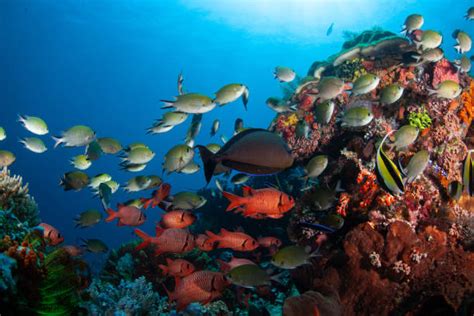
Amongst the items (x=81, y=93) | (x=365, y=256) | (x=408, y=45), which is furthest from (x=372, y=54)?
(x=81, y=93)

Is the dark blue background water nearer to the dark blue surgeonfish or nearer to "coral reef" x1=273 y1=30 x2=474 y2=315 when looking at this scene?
"coral reef" x1=273 y1=30 x2=474 y2=315

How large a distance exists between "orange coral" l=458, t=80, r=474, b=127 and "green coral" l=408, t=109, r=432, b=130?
914 mm

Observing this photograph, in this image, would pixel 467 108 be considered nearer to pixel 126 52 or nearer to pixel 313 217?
pixel 313 217

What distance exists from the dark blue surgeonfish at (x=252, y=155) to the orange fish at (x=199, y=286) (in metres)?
2.74

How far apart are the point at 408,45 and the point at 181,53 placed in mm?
81083

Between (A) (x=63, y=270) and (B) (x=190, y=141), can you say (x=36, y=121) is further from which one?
(A) (x=63, y=270)

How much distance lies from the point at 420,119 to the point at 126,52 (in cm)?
8392

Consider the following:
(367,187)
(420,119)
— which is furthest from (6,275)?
(420,119)

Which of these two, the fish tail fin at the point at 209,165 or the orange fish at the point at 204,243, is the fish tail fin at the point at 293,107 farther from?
the fish tail fin at the point at 209,165

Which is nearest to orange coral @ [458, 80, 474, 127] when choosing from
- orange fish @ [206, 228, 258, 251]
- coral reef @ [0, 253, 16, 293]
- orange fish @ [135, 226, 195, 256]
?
orange fish @ [206, 228, 258, 251]

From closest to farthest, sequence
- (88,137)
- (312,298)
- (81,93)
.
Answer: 1. (312,298)
2. (88,137)
3. (81,93)

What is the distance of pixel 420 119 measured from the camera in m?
6.75

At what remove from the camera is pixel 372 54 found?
899cm

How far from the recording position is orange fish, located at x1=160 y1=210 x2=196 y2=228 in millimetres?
5824
